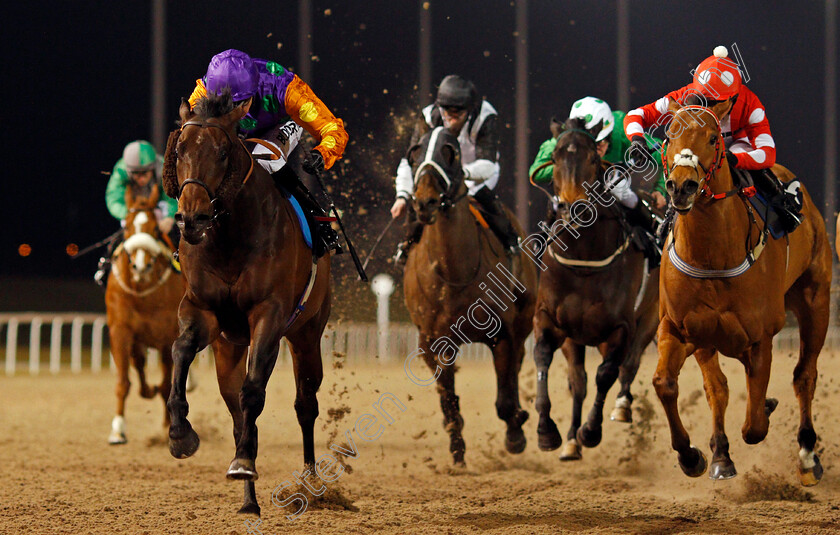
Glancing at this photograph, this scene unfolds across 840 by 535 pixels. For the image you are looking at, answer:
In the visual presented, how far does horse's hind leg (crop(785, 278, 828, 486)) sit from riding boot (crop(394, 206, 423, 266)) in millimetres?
2499

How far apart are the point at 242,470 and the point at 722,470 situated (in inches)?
106

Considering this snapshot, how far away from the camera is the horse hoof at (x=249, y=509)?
5.38m

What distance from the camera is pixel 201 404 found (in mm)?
11789

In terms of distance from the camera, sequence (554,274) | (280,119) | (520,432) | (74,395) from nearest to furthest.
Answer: (280,119), (554,274), (520,432), (74,395)

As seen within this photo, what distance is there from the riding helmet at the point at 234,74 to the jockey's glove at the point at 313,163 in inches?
17.9

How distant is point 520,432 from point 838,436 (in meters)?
2.97

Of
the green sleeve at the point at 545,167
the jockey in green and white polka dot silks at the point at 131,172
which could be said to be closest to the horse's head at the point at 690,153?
the green sleeve at the point at 545,167

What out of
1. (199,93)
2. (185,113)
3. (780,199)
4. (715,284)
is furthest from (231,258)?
(780,199)

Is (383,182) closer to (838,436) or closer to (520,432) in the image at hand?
(520,432)

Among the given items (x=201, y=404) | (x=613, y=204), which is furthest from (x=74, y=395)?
(x=613, y=204)

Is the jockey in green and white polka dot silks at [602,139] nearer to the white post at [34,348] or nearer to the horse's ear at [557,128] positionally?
the horse's ear at [557,128]

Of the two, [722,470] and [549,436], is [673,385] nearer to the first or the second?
[722,470]

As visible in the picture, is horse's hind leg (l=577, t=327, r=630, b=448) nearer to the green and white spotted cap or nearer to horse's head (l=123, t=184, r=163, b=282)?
the green and white spotted cap

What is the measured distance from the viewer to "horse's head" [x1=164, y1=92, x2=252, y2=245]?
14.5ft
